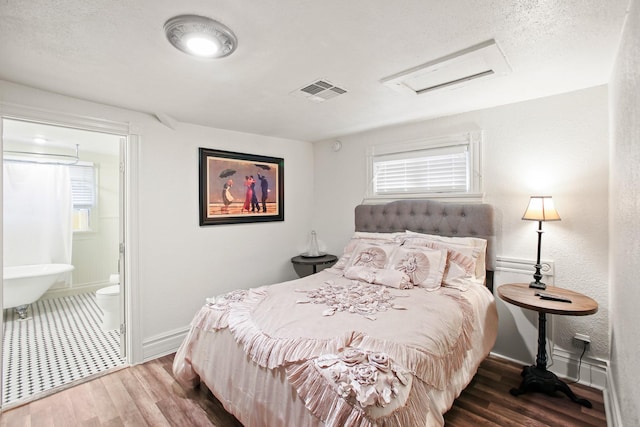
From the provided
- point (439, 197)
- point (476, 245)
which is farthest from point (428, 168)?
point (476, 245)

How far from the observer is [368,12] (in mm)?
1317

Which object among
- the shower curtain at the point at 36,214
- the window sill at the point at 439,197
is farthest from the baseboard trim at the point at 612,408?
the shower curtain at the point at 36,214

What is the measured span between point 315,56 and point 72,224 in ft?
16.0

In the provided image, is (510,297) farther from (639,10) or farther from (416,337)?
(639,10)

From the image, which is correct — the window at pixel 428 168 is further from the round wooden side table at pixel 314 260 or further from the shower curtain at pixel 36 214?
the shower curtain at pixel 36 214

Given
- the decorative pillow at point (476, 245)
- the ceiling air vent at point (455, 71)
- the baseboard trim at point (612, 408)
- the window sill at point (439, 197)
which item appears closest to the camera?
the baseboard trim at point (612, 408)

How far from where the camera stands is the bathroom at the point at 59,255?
2695mm

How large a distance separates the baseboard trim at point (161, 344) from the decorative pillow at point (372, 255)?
1842mm

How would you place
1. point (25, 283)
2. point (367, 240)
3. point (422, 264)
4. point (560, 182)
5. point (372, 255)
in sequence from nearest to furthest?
point (560, 182) → point (422, 264) → point (372, 255) → point (367, 240) → point (25, 283)

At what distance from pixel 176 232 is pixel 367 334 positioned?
7.24ft

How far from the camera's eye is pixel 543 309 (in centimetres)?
191

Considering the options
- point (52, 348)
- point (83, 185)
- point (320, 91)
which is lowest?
point (52, 348)

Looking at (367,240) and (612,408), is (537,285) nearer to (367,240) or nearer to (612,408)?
(612,408)

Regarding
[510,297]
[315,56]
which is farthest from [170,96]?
[510,297]
